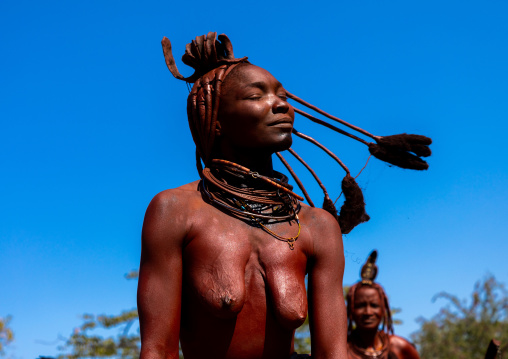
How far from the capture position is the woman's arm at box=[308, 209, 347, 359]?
3520 millimetres

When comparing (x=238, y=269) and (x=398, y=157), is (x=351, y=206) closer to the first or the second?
(x=398, y=157)

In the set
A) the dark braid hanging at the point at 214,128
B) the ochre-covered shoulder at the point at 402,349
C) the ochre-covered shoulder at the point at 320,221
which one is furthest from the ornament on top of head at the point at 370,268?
the ochre-covered shoulder at the point at 320,221

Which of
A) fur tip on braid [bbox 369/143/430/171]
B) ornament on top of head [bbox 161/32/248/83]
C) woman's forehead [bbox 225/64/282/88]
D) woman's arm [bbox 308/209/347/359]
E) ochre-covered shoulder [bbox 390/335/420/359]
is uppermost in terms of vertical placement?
ornament on top of head [bbox 161/32/248/83]

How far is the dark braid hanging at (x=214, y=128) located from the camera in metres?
3.70

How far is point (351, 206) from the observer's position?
420cm

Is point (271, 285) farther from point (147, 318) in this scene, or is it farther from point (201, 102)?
point (201, 102)

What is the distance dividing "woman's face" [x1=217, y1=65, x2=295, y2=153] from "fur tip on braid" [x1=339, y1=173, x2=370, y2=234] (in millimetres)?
745

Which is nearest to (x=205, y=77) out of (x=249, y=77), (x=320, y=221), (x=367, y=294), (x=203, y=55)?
(x=203, y=55)

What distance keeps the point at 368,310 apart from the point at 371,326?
20 centimetres

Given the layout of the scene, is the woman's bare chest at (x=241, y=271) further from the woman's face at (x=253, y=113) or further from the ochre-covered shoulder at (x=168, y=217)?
the woman's face at (x=253, y=113)

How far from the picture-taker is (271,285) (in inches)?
133

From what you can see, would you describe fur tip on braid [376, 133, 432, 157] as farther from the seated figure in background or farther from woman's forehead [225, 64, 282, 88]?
the seated figure in background

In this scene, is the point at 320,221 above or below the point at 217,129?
below

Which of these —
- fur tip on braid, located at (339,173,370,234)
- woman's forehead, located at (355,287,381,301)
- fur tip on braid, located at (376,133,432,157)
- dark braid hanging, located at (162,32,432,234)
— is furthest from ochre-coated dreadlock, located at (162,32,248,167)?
woman's forehead, located at (355,287,381,301)
